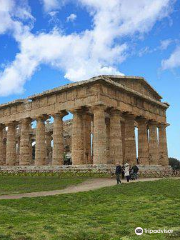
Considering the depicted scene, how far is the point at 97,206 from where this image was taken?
12.3 metres

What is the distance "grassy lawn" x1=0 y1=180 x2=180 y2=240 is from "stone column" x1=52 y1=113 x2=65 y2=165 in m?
20.4

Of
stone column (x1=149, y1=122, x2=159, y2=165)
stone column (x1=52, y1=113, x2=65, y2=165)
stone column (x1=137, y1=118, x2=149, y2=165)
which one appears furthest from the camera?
stone column (x1=149, y1=122, x2=159, y2=165)

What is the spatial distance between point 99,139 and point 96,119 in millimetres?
2322

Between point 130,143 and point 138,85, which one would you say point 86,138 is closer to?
point 130,143

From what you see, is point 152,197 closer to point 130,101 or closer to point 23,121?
point 130,101

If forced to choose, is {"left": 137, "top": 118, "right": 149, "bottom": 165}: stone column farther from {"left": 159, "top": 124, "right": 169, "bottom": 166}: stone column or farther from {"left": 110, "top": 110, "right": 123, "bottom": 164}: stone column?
{"left": 110, "top": 110, "right": 123, "bottom": 164}: stone column

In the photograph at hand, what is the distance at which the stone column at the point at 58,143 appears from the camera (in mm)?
35500

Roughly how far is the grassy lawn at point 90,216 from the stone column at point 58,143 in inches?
804

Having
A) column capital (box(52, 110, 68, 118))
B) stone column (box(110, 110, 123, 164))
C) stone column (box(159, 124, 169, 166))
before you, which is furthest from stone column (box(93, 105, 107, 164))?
stone column (box(159, 124, 169, 166))

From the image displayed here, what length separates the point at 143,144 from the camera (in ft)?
130

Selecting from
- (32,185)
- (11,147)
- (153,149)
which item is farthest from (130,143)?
(32,185)

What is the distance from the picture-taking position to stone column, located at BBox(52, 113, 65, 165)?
35.5m

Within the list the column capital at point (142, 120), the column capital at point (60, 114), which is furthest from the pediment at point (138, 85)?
the column capital at point (60, 114)

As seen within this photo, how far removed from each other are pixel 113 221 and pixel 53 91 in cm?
2830
